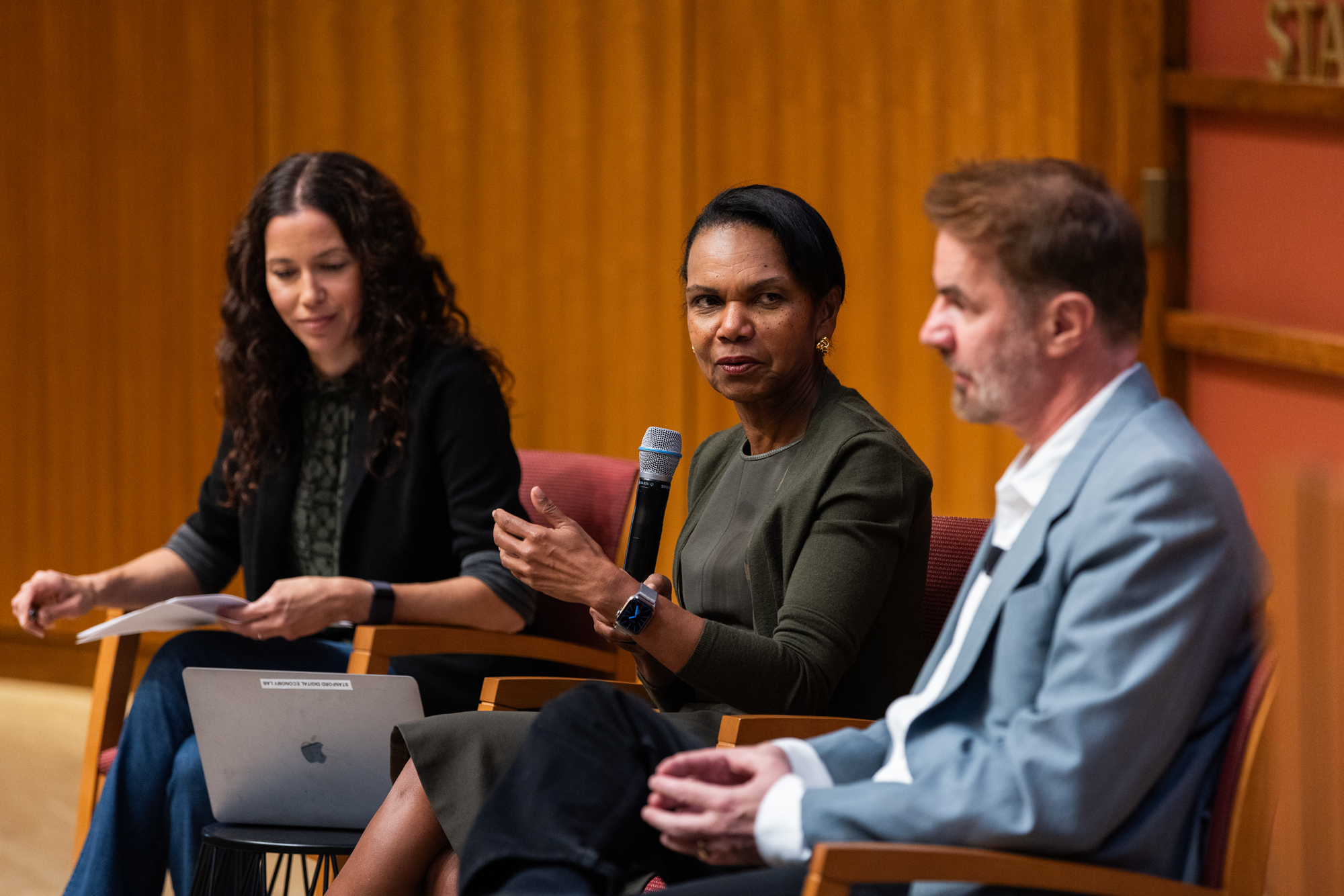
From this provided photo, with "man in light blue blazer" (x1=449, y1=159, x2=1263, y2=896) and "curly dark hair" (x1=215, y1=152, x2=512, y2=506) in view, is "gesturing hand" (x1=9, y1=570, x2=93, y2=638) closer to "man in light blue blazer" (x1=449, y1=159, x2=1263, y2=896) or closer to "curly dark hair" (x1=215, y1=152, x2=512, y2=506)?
"curly dark hair" (x1=215, y1=152, x2=512, y2=506)

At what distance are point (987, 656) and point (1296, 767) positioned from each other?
1.37 feet

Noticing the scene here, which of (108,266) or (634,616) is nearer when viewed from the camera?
(634,616)

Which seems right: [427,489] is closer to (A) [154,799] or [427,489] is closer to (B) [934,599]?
(A) [154,799]

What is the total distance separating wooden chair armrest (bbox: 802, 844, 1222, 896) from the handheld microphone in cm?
65

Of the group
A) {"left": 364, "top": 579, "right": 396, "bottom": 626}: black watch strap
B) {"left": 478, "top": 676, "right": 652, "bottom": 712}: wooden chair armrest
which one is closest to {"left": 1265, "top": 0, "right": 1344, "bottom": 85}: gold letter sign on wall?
{"left": 478, "top": 676, "right": 652, "bottom": 712}: wooden chair armrest

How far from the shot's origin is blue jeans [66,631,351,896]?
2.38 meters

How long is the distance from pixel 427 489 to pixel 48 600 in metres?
0.71

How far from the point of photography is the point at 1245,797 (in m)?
1.40

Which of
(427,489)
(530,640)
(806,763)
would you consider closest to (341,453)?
(427,489)

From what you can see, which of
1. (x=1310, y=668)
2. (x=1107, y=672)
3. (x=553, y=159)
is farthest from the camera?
(x=553, y=159)

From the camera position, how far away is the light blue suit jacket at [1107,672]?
4.38 ft

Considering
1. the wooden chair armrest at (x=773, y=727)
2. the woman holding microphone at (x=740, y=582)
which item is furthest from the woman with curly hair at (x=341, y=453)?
the wooden chair armrest at (x=773, y=727)

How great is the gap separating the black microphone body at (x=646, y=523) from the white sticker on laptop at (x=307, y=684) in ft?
1.62

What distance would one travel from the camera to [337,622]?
2.52 metres
